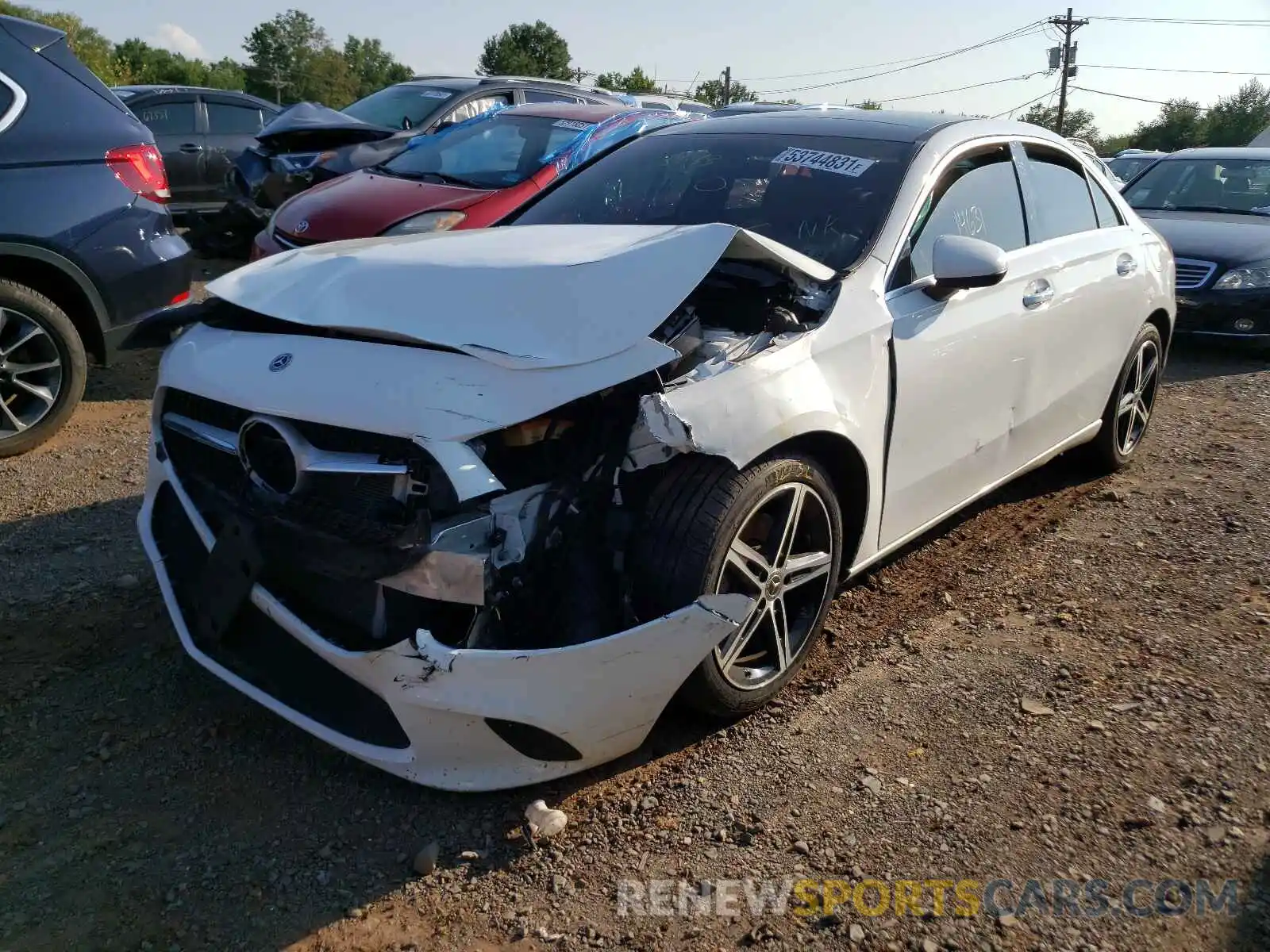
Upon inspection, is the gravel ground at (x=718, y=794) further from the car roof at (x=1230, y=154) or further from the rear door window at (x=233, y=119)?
the rear door window at (x=233, y=119)

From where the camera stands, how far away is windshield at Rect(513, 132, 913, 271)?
131 inches

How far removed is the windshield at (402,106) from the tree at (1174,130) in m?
52.5

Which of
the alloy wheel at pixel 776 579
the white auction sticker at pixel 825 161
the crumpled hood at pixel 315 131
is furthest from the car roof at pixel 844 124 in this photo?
the crumpled hood at pixel 315 131

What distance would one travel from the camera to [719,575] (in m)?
2.58

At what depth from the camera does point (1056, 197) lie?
420cm

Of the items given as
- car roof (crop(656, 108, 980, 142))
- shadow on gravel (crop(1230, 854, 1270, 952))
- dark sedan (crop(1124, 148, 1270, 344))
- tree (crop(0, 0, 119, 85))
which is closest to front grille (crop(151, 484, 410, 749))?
shadow on gravel (crop(1230, 854, 1270, 952))

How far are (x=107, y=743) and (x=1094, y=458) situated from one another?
446cm

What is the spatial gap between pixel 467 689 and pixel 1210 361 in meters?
7.70

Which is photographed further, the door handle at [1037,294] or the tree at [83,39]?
the tree at [83,39]

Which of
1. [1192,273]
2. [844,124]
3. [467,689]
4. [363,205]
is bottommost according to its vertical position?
[467,689]

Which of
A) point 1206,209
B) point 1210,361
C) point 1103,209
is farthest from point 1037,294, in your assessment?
point 1206,209

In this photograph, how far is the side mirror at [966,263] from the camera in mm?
3121

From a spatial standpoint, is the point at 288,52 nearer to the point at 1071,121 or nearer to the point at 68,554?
the point at 1071,121

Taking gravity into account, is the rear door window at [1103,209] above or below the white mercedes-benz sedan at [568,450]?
above
